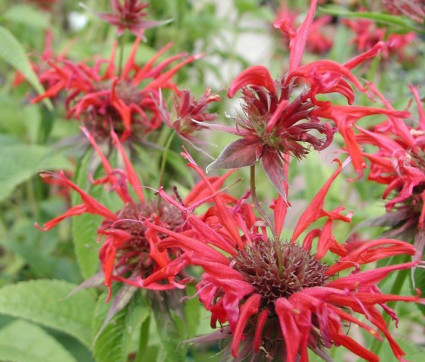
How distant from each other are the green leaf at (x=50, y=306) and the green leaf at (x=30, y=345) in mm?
53

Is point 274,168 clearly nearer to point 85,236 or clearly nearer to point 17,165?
point 85,236

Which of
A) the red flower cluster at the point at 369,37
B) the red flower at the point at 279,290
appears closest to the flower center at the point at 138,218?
the red flower at the point at 279,290

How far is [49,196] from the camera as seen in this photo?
1777 millimetres

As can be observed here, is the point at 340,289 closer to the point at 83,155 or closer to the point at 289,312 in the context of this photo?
the point at 289,312

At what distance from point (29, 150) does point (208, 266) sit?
2.44 ft

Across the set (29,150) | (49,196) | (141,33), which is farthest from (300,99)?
(49,196)

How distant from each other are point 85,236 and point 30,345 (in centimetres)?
19

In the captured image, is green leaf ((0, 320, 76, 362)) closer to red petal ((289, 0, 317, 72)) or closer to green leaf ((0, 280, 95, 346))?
green leaf ((0, 280, 95, 346))

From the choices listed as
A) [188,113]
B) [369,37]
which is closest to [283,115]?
[188,113]

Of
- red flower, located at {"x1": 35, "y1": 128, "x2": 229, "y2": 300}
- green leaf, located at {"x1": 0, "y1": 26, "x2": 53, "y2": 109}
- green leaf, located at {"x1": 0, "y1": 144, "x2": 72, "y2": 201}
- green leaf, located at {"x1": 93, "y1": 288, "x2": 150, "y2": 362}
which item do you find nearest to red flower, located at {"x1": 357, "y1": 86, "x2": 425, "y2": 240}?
red flower, located at {"x1": 35, "y1": 128, "x2": 229, "y2": 300}

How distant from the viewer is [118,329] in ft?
2.32

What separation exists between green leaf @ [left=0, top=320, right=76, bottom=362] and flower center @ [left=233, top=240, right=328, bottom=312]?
0.38 metres

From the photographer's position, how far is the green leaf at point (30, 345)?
0.83 metres

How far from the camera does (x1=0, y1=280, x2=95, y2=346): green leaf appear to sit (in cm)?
79
